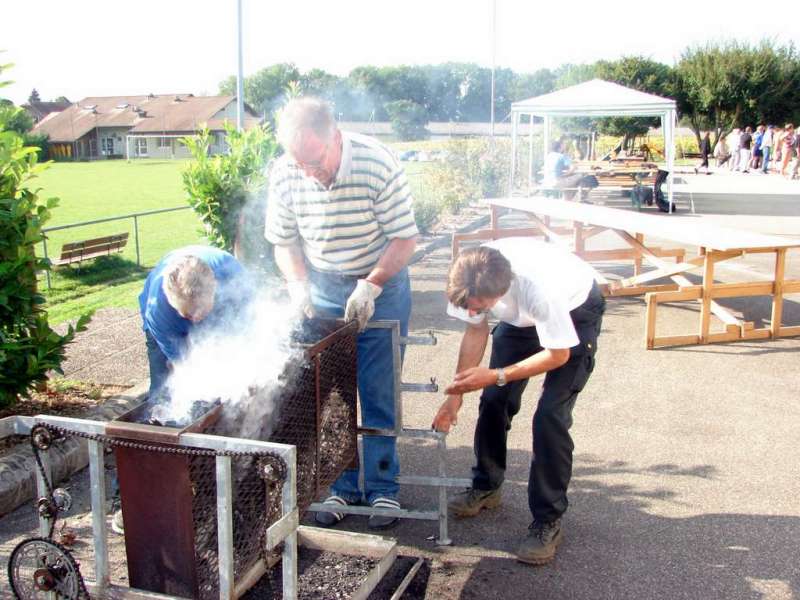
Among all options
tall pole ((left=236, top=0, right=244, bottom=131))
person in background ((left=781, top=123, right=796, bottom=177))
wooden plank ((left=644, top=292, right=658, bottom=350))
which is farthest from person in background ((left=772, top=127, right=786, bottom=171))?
tall pole ((left=236, top=0, right=244, bottom=131))

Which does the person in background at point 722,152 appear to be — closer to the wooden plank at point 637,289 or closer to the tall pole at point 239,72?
the wooden plank at point 637,289

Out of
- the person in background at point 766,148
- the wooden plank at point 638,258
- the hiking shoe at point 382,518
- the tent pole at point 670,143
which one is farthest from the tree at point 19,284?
the person in background at point 766,148

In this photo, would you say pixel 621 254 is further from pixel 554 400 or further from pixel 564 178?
pixel 564 178

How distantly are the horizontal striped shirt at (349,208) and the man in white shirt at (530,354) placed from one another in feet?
1.67

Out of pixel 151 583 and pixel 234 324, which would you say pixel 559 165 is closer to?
pixel 234 324

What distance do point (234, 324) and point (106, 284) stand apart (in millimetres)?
7721

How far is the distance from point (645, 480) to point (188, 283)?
261cm

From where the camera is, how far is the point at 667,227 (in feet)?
23.4

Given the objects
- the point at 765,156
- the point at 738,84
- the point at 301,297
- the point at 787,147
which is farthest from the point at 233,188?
the point at 738,84

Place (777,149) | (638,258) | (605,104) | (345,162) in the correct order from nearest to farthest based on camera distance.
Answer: (345,162)
(638,258)
(605,104)
(777,149)

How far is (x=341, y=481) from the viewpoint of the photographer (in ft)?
12.5

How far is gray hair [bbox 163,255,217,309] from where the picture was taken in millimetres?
2930

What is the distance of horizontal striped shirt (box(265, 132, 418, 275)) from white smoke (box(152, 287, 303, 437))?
1.15 feet

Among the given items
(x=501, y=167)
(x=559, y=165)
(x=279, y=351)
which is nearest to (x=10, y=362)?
(x=279, y=351)
